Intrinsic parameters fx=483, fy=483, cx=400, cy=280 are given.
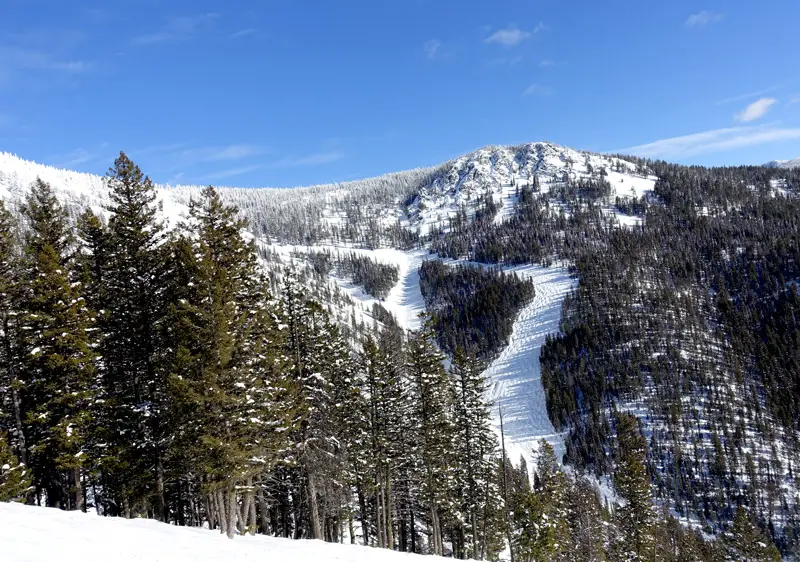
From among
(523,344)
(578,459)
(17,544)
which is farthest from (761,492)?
(17,544)

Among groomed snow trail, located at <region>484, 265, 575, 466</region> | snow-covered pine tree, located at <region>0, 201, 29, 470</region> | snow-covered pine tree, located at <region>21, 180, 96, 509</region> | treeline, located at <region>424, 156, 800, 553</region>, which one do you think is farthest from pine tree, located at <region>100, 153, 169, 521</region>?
treeline, located at <region>424, 156, 800, 553</region>

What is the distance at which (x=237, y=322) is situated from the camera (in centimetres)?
2145

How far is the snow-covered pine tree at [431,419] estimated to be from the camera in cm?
3406

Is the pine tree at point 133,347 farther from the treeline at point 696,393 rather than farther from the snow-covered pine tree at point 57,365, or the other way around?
the treeline at point 696,393

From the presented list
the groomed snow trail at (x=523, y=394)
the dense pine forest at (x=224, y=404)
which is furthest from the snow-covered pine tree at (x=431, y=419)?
the groomed snow trail at (x=523, y=394)

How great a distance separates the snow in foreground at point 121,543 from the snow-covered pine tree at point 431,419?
16.0 m

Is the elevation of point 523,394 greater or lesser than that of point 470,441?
lesser

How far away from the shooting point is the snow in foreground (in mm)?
10562

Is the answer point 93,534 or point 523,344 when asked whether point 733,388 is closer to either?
point 523,344

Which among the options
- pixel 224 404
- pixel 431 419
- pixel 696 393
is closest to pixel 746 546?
pixel 431 419

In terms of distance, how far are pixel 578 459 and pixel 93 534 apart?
137024 mm

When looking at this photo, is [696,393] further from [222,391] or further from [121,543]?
[121,543]

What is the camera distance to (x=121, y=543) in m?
12.5

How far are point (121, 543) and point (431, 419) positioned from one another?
24114mm
